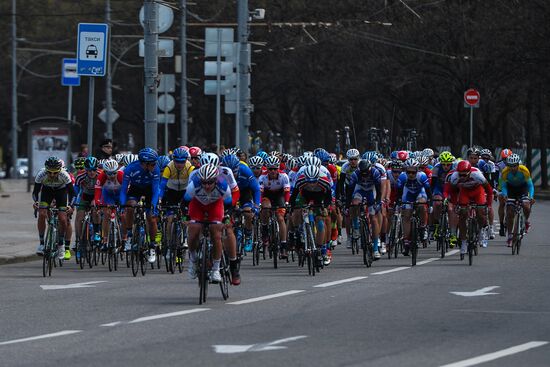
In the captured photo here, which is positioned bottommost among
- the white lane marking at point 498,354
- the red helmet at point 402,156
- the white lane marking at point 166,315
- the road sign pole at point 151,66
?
the white lane marking at point 498,354

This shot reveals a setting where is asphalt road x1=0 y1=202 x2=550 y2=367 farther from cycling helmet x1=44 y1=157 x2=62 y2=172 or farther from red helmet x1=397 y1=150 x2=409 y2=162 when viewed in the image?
red helmet x1=397 y1=150 x2=409 y2=162

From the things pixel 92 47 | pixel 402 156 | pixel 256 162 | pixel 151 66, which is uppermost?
pixel 92 47

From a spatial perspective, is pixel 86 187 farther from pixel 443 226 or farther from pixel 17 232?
pixel 17 232

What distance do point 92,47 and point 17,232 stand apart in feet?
21.5

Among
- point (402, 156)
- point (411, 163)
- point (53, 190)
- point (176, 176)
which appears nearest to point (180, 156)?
point (176, 176)

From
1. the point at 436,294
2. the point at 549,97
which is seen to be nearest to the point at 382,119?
the point at 549,97

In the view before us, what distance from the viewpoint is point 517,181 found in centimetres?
2864

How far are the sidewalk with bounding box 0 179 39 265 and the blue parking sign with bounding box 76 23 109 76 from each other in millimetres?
3089

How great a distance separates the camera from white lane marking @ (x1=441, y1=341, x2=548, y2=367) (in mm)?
12414

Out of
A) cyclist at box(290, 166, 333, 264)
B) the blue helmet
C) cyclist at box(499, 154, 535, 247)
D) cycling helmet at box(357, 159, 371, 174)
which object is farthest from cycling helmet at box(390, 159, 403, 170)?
the blue helmet

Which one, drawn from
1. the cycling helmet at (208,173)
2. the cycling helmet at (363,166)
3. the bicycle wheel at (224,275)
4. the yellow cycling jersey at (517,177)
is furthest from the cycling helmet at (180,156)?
the yellow cycling jersey at (517,177)

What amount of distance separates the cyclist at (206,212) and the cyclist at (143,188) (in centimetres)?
554

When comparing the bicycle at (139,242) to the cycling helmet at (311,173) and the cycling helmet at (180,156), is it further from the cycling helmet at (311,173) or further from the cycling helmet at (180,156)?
the cycling helmet at (311,173)

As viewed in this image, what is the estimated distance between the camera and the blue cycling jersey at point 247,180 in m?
19.9
